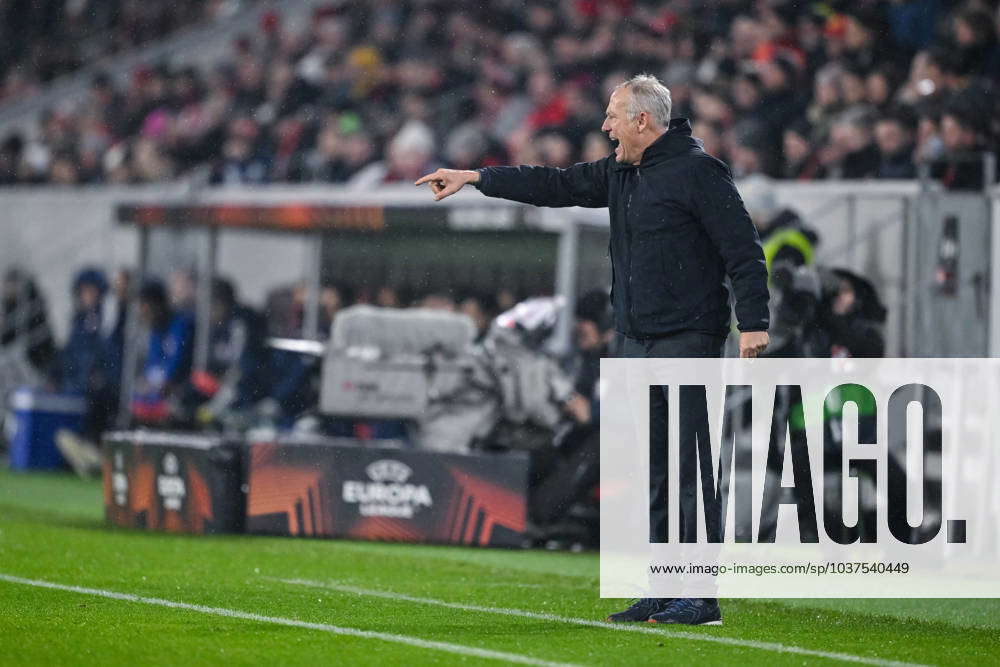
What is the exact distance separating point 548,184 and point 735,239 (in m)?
0.91

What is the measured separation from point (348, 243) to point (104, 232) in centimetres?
328

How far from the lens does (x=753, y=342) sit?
6.33 metres

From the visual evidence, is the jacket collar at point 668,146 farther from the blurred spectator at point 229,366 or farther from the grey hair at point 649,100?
the blurred spectator at point 229,366

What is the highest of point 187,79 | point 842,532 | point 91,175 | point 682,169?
point 187,79

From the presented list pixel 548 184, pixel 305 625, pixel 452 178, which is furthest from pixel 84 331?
pixel 305 625

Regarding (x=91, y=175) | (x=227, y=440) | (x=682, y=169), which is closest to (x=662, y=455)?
(x=682, y=169)

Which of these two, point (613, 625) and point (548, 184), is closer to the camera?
point (613, 625)

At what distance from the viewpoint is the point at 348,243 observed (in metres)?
16.1

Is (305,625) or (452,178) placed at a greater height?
(452,178)

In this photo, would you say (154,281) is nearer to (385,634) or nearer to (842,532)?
(842,532)

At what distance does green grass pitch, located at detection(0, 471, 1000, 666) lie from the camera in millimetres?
5809

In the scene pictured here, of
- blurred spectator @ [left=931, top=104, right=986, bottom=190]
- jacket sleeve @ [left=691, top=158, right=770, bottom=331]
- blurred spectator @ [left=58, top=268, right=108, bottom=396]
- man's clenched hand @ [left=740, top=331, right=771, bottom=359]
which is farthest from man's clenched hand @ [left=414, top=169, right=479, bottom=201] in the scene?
blurred spectator @ [left=58, top=268, right=108, bottom=396]

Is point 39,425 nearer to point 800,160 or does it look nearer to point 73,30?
point 800,160

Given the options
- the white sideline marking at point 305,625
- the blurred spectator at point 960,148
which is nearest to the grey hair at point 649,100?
the white sideline marking at point 305,625
